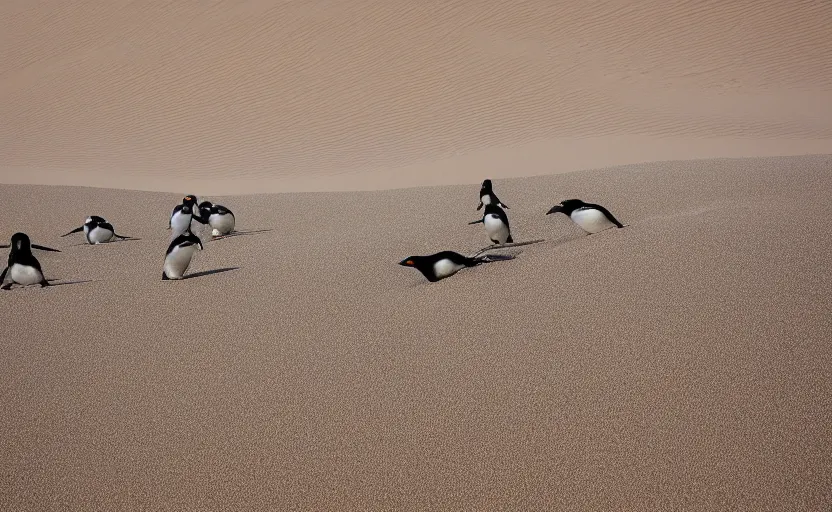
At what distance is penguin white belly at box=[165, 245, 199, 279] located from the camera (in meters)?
6.09

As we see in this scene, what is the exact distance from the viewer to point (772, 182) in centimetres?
777

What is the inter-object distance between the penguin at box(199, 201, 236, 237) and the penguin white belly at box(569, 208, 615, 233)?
420 centimetres

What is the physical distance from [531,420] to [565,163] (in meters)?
15.5

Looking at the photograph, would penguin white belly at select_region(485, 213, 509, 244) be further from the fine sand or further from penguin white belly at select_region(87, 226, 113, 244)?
penguin white belly at select_region(87, 226, 113, 244)

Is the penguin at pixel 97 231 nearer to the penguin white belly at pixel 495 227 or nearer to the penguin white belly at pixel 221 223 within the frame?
the penguin white belly at pixel 221 223

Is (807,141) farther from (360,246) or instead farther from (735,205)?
(360,246)

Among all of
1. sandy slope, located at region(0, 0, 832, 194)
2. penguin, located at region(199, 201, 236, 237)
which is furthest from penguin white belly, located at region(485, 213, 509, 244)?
sandy slope, located at region(0, 0, 832, 194)

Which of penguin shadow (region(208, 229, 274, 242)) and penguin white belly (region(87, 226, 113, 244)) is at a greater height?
penguin white belly (region(87, 226, 113, 244))

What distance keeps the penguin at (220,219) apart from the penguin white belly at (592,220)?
4202mm

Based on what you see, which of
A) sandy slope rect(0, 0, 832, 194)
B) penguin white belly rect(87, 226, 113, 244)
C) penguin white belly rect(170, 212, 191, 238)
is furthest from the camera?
sandy slope rect(0, 0, 832, 194)

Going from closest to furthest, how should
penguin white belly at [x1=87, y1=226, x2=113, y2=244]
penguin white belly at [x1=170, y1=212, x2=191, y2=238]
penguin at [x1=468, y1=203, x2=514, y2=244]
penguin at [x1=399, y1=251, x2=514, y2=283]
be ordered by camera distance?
penguin at [x1=399, y1=251, x2=514, y2=283]
penguin at [x1=468, y1=203, x2=514, y2=244]
penguin white belly at [x1=170, y1=212, x2=191, y2=238]
penguin white belly at [x1=87, y1=226, x2=113, y2=244]

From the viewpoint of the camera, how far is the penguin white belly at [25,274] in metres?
6.11

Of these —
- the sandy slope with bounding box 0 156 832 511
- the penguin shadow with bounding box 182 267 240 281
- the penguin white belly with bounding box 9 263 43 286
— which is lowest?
the sandy slope with bounding box 0 156 832 511

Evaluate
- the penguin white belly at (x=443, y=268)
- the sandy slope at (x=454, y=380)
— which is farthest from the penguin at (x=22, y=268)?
the penguin white belly at (x=443, y=268)
